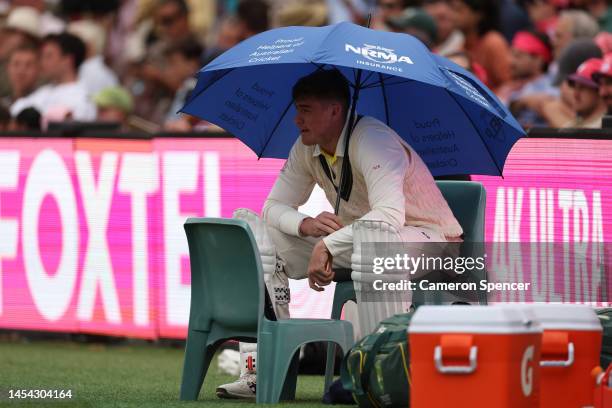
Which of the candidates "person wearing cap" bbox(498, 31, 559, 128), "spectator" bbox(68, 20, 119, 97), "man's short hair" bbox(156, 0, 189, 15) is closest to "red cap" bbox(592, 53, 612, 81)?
"person wearing cap" bbox(498, 31, 559, 128)

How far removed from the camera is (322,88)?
702cm

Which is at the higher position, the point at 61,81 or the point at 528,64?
the point at 61,81

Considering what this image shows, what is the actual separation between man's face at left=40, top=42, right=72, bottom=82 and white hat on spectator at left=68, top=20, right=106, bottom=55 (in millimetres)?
1883

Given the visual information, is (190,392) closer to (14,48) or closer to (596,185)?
(596,185)

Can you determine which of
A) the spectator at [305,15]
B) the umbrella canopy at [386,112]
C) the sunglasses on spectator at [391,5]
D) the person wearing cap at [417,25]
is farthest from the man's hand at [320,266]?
the spectator at [305,15]

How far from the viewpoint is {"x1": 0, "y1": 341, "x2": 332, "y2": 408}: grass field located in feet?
22.2

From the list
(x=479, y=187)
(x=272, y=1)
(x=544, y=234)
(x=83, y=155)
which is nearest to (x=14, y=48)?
(x=272, y=1)

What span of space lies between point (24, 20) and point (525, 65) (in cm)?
647

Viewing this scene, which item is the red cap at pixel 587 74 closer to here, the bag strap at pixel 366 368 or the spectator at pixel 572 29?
the spectator at pixel 572 29

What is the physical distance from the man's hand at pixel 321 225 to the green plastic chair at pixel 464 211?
435 mm

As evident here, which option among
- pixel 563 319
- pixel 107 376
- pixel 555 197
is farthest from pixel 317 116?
pixel 555 197

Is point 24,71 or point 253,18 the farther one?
point 24,71

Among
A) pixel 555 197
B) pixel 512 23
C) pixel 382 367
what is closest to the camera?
pixel 382 367

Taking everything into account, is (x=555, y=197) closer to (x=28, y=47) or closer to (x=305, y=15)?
(x=305, y=15)
